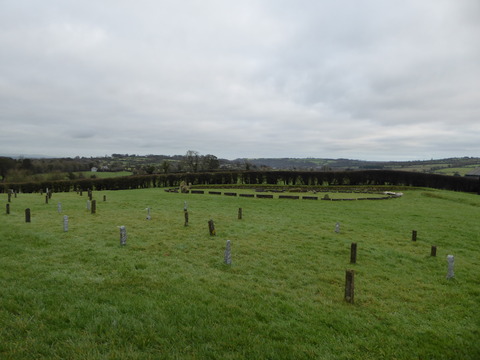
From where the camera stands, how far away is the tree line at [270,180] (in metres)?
46.0

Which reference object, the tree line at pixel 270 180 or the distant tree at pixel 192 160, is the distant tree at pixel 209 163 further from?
the tree line at pixel 270 180

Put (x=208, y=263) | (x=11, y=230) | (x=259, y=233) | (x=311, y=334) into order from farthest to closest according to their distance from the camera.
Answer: (x=259, y=233), (x=11, y=230), (x=208, y=263), (x=311, y=334)

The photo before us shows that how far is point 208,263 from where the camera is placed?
10.0 metres

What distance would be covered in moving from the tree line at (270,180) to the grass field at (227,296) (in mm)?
36219

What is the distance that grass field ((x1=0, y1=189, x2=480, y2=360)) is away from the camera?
5.15 metres

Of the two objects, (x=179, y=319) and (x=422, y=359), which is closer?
(x=422, y=359)

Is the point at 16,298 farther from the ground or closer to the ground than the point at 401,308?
farther from the ground

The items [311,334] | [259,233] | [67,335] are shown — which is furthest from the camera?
[259,233]

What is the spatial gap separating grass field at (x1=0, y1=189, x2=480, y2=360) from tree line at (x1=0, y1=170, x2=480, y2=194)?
119 ft

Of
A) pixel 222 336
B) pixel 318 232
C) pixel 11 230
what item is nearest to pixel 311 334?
pixel 222 336

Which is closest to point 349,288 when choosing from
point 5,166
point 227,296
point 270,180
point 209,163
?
point 227,296

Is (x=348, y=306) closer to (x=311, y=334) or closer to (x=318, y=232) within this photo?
(x=311, y=334)

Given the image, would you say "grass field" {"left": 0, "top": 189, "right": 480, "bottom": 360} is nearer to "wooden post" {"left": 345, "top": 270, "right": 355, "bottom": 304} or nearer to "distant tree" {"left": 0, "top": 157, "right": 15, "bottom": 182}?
"wooden post" {"left": 345, "top": 270, "right": 355, "bottom": 304}

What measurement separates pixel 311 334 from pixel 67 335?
4724 mm
